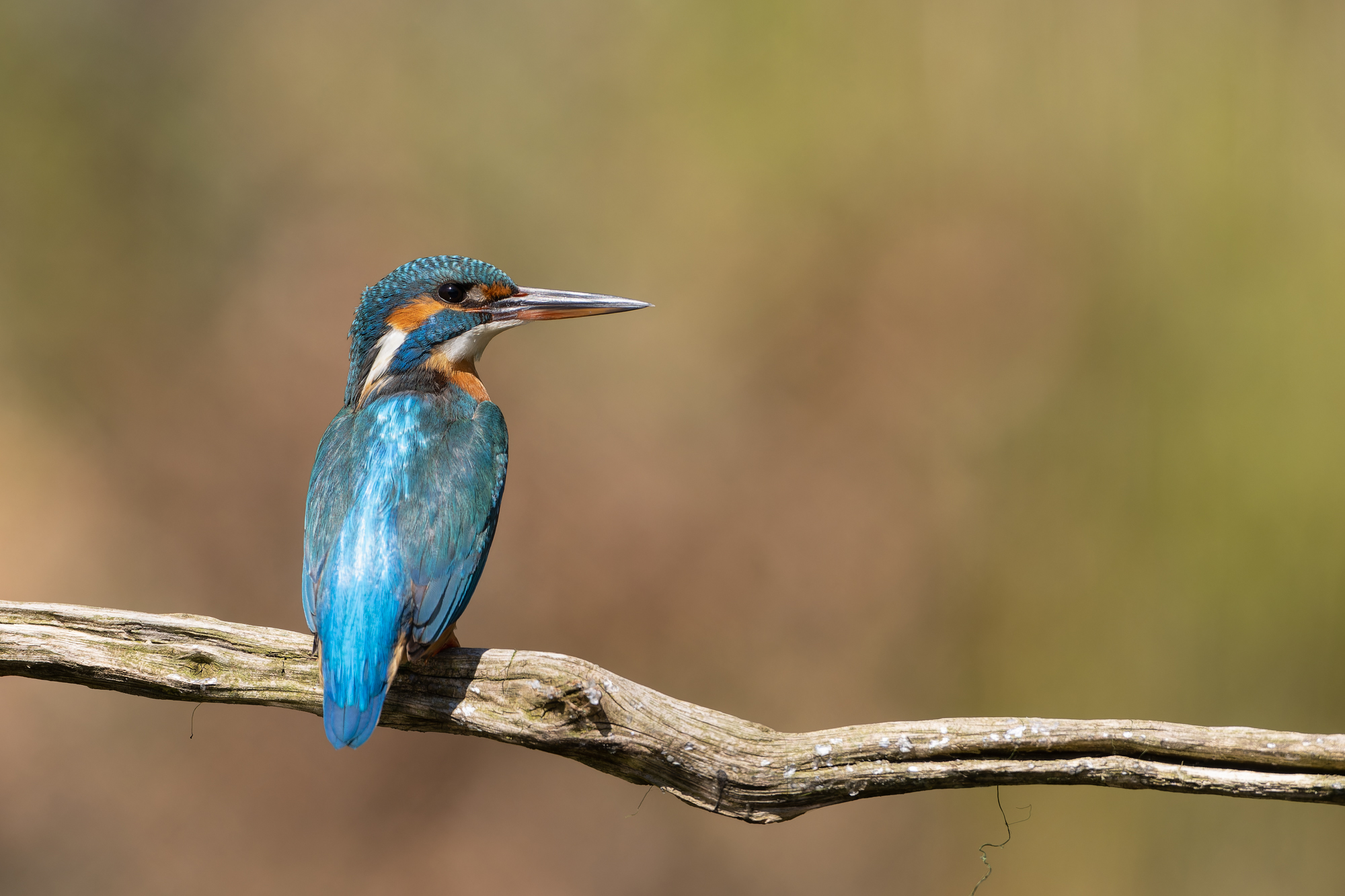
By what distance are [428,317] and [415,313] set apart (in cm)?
2

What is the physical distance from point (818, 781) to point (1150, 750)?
0.37 m

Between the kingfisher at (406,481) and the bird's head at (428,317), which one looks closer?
the kingfisher at (406,481)

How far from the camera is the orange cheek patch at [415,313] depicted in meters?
1.71

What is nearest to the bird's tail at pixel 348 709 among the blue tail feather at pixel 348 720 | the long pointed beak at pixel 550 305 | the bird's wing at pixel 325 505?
the blue tail feather at pixel 348 720

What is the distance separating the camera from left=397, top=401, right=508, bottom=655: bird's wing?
1350mm

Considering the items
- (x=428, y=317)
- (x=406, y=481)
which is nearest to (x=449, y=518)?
(x=406, y=481)

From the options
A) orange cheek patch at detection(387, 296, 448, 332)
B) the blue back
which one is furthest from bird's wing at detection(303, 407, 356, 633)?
orange cheek patch at detection(387, 296, 448, 332)

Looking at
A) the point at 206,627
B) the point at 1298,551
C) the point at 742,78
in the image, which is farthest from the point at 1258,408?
the point at 206,627

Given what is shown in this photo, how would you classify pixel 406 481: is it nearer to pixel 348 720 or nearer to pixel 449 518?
pixel 449 518

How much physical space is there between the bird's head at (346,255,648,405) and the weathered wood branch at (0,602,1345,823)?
0.52 metres

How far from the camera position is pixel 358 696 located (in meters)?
1.23

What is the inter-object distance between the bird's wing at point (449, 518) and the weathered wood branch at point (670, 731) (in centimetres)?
8

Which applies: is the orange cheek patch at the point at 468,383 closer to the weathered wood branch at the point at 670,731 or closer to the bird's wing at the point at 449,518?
the bird's wing at the point at 449,518

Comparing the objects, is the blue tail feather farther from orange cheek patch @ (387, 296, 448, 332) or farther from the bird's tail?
orange cheek patch @ (387, 296, 448, 332)
